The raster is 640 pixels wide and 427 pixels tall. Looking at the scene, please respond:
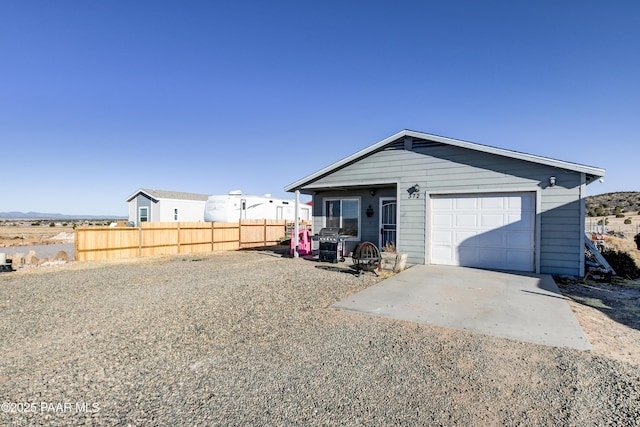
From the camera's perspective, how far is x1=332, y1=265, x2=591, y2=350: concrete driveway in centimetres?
420

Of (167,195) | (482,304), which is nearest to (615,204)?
(482,304)

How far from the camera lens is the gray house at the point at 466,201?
8.06m

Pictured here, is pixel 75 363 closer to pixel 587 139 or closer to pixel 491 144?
pixel 491 144

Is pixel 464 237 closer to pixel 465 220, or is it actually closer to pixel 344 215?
pixel 465 220

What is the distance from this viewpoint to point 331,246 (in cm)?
1067

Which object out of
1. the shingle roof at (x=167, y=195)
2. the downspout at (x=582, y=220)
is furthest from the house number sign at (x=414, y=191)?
the shingle roof at (x=167, y=195)

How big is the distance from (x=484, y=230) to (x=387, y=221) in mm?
3270

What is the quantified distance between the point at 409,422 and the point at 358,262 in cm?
643

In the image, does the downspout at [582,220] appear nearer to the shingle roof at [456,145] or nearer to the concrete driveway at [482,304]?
the shingle roof at [456,145]

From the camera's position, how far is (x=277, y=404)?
255 cm

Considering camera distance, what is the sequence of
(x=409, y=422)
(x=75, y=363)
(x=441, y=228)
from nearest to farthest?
1. (x=409, y=422)
2. (x=75, y=363)
3. (x=441, y=228)

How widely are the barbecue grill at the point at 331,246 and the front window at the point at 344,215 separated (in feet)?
3.81

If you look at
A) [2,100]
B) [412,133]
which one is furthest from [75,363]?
[2,100]

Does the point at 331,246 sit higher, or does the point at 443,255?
the point at 331,246
